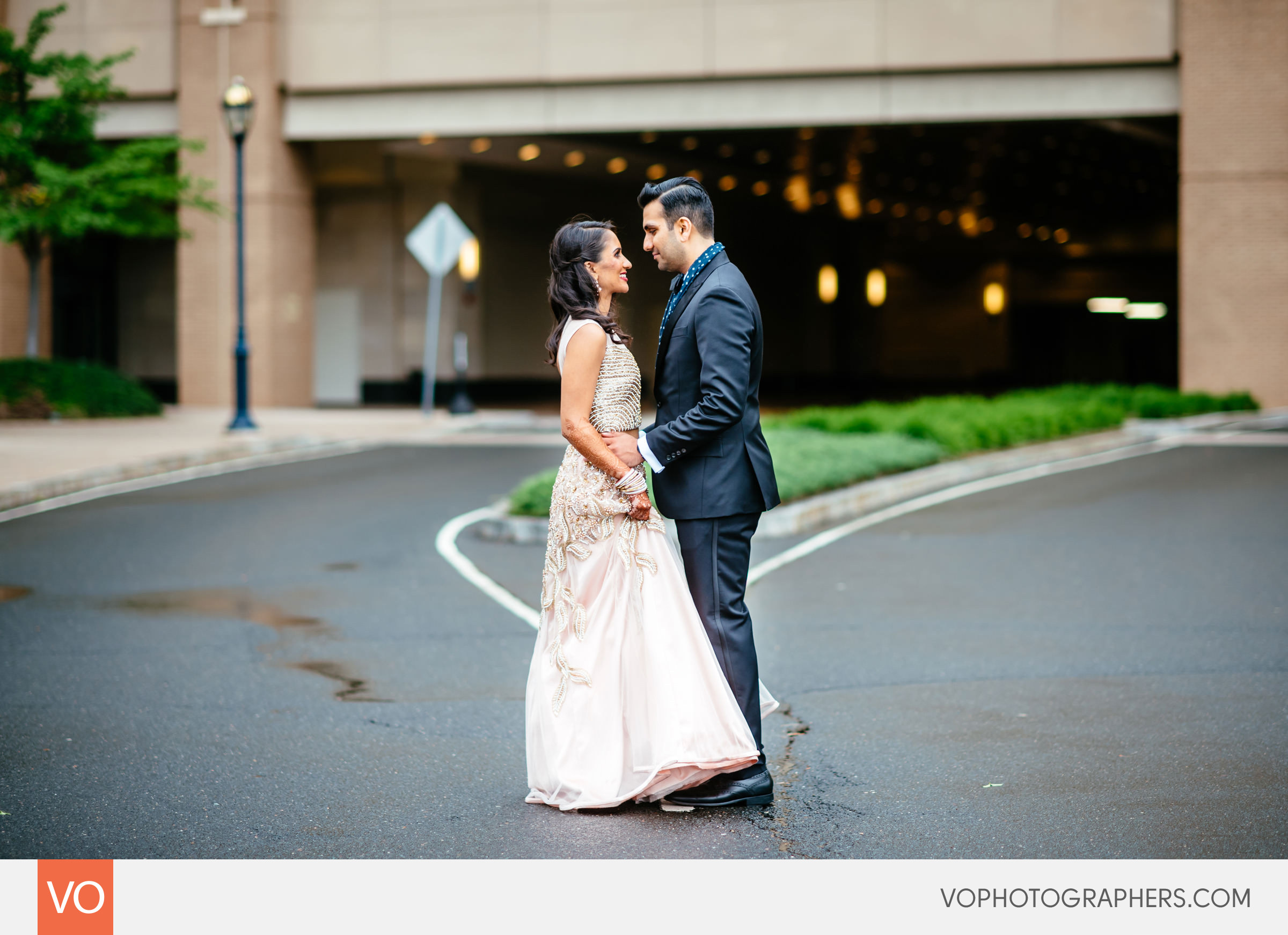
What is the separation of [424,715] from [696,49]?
868 inches

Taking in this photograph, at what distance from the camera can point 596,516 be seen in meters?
4.84

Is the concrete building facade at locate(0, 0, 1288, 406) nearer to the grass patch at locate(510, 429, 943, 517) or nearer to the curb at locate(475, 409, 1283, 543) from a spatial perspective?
the curb at locate(475, 409, 1283, 543)

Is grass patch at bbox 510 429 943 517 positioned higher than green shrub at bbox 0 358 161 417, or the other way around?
green shrub at bbox 0 358 161 417

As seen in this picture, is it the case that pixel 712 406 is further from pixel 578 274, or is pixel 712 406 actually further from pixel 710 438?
pixel 578 274

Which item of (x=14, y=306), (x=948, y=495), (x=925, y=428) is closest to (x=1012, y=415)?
(x=925, y=428)

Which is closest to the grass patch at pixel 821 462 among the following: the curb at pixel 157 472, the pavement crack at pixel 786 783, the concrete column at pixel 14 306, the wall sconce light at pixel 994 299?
the curb at pixel 157 472

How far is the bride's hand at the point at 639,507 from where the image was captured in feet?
15.8

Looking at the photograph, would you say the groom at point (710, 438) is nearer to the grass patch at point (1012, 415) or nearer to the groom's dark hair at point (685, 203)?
the groom's dark hair at point (685, 203)

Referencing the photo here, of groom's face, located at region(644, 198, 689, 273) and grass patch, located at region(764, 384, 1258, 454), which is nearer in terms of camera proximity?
groom's face, located at region(644, 198, 689, 273)

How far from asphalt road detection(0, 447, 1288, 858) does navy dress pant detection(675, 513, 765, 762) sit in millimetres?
477

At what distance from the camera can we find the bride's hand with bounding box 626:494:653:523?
4824 millimetres

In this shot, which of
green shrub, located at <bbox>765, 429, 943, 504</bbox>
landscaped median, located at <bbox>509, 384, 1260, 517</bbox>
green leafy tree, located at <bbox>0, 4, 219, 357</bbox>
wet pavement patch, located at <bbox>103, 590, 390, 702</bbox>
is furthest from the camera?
green leafy tree, located at <bbox>0, 4, 219, 357</bbox>

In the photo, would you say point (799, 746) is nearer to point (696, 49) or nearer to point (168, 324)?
point (696, 49)

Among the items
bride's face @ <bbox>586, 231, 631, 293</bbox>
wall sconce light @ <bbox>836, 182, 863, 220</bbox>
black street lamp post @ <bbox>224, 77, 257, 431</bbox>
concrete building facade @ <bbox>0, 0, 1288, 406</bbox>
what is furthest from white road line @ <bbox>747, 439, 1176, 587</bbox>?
wall sconce light @ <bbox>836, 182, 863, 220</bbox>
